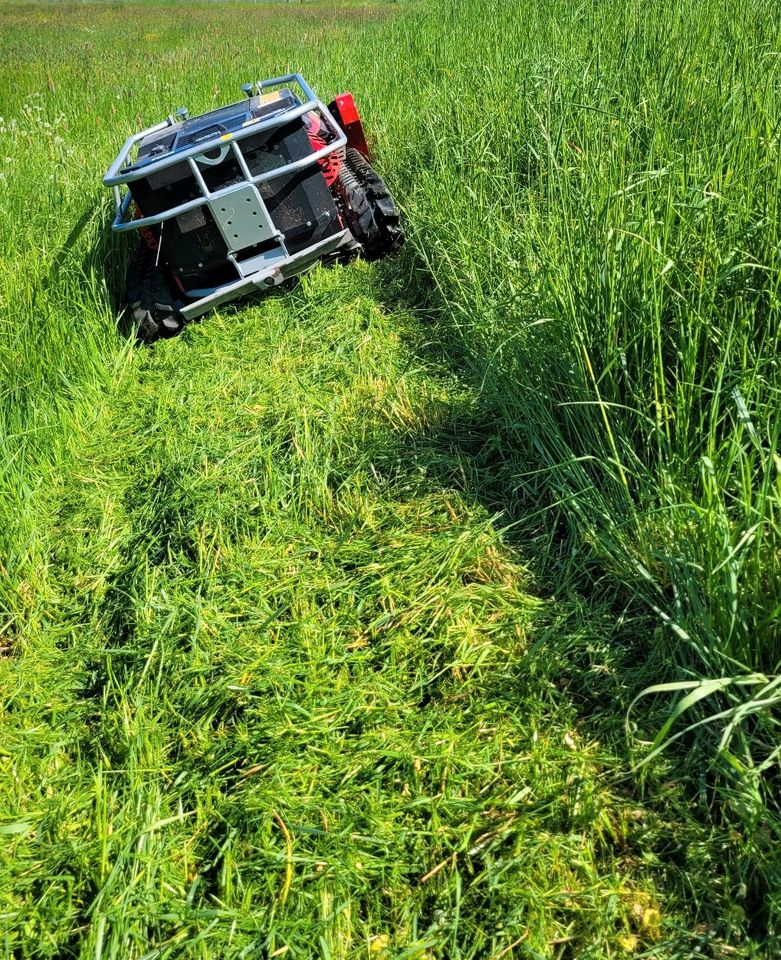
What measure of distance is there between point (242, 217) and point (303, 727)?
3.40 m

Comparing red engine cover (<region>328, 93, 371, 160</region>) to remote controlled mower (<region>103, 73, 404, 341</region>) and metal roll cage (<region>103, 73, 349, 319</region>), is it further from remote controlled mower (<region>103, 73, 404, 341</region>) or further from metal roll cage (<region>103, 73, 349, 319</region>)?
metal roll cage (<region>103, 73, 349, 319</region>)

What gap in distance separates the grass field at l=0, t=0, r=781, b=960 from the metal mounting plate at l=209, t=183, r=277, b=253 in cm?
59

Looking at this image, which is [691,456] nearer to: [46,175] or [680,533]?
[680,533]

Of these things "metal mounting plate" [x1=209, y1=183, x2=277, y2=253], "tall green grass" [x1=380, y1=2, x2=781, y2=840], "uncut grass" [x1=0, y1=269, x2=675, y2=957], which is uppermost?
"metal mounting plate" [x1=209, y1=183, x2=277, y2=253]

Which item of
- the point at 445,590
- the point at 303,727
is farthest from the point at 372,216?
the point at 303,727

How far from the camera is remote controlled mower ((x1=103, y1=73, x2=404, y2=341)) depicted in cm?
473

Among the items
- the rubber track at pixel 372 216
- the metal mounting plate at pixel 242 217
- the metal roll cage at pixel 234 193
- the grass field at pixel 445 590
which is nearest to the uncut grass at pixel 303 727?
the grass field at pixel 445 590

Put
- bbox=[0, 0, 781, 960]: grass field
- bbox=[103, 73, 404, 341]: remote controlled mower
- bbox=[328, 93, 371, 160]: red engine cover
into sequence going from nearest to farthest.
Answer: bbox=[0, 0, 781, 960]: grass field
bbox=[103, 73, 404, 341]: remote controlled mower
bbox=[328, 93, 371, 160]: red engine cover

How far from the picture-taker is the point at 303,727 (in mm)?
2355

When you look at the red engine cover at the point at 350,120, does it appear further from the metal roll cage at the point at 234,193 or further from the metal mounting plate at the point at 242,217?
the metal mounting plate at the point at 242,217

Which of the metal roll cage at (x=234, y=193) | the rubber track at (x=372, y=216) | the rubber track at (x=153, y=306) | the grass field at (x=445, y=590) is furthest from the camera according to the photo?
the rubber track at (x=372, y=216)

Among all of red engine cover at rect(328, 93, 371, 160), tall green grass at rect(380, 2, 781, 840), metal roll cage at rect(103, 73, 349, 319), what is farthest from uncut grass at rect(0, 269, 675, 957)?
red engine cover at rect(328, 93, 371, 160)

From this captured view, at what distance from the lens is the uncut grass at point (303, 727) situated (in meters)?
1.92

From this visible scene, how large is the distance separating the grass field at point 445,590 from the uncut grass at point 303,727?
1cm
